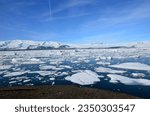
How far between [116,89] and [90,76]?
3.32 meters

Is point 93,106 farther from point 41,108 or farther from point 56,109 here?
point 41,108

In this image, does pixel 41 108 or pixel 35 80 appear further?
pixel 35 80

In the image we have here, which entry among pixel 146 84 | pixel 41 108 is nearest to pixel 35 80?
pixel 146 84

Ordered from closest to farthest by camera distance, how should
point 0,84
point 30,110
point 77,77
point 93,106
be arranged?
1. point 30,110
2. point 93,106
3. point 0,84
4. point 77,77

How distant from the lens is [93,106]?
510 cm

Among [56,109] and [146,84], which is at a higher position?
[56,109]

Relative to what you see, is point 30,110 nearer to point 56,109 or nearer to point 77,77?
point 56,109

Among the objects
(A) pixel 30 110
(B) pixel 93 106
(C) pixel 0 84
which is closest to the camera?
(A) pixel 30 110

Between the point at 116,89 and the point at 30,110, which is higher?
the point at 30,110

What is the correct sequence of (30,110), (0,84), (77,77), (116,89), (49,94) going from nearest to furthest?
(30,110) < (49,94) < (116,89) < (0,84) < (77,77)

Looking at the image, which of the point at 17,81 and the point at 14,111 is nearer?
the point at 14,111

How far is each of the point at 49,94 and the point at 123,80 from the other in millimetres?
5809

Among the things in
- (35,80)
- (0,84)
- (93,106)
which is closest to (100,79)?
(35,80)

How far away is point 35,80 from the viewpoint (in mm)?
13328
